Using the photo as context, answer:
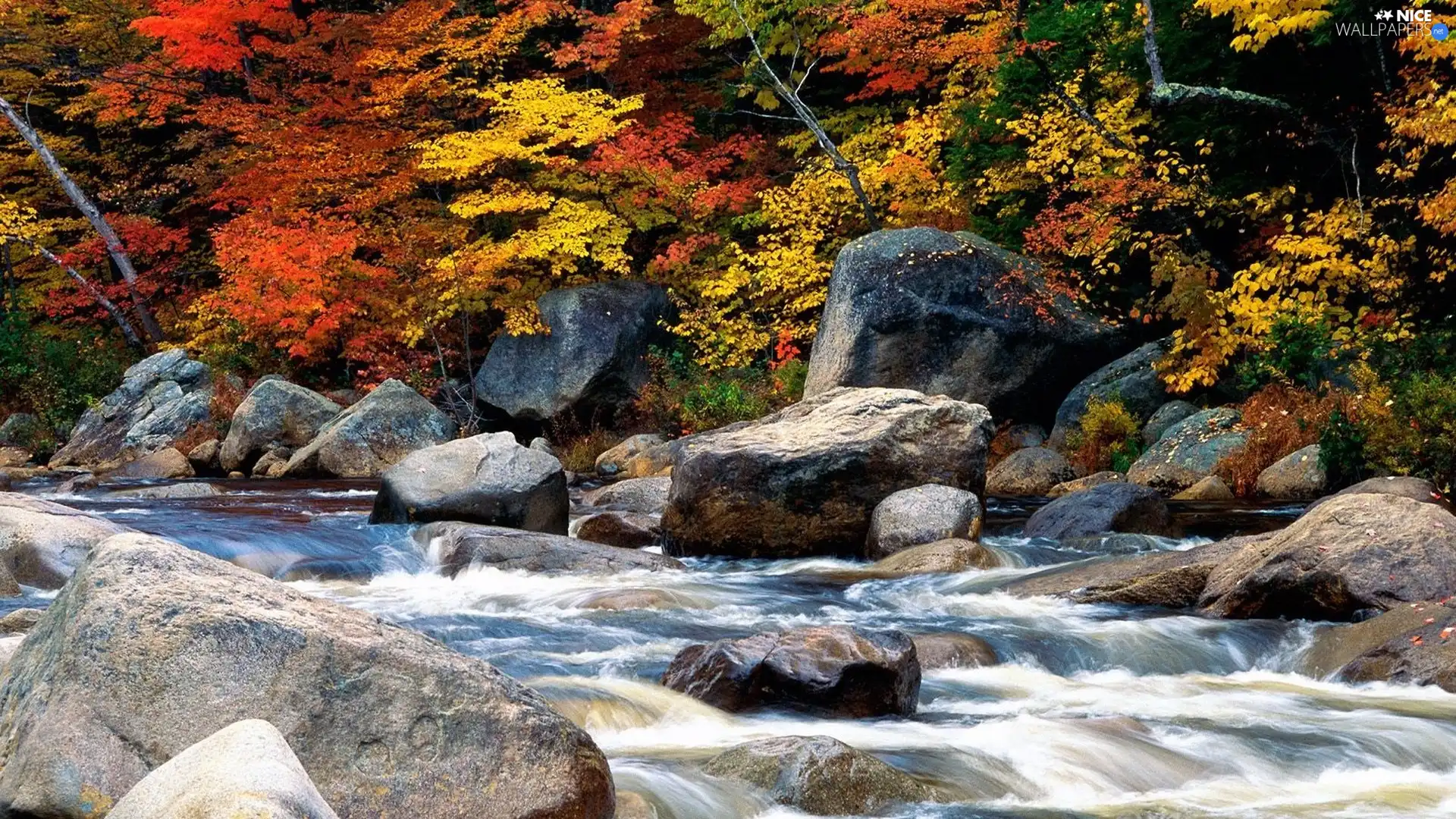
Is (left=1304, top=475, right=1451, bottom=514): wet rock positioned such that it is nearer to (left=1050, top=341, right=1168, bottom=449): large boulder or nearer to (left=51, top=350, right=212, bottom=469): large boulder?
(left=1050, top=341, right=1168, bottom=449): large boulder

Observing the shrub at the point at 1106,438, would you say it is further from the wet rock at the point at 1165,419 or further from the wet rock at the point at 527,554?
the wet rock at the point at 527,554

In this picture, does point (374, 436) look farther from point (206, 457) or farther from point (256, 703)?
point (256, 703)

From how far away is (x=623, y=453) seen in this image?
1853 cm

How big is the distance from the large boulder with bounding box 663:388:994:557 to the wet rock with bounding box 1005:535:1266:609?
2.09 metres

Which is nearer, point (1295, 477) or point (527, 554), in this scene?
point (527, 554)

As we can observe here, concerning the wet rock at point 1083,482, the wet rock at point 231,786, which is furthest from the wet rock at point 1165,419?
the wet rock at point 231,786

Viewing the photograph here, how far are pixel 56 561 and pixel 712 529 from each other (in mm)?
4912

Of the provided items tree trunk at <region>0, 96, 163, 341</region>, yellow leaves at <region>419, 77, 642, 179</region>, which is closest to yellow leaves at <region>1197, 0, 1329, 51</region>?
yellow leaves at <region>419, 77, 642, 179</region>

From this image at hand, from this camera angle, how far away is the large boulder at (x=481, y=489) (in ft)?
37.6

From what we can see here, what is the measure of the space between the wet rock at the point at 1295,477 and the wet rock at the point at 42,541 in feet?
34.8

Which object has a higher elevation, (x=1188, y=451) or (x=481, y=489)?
(x=1188, y=451)

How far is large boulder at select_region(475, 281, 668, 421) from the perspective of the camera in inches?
803

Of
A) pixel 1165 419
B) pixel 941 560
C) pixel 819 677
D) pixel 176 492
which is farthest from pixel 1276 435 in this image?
pixel 176 492

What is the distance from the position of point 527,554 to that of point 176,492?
6.62m
